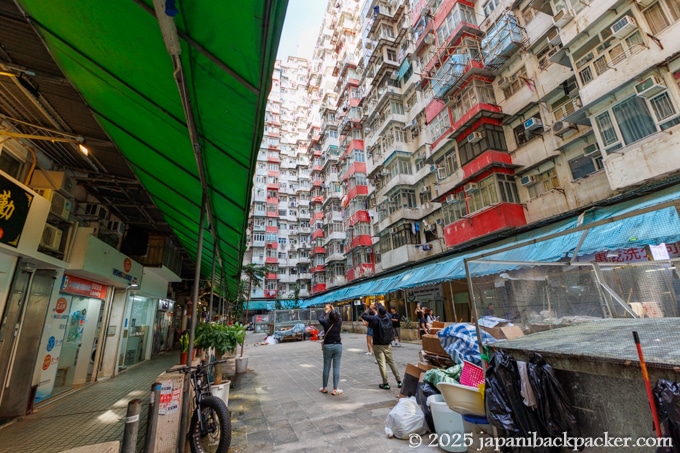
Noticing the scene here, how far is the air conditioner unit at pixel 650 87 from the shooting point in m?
8.48

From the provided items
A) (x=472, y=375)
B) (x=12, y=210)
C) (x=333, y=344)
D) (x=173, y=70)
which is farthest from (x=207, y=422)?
(x=12, y=210)

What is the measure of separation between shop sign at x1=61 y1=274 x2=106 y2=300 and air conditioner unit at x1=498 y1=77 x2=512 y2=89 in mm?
18569

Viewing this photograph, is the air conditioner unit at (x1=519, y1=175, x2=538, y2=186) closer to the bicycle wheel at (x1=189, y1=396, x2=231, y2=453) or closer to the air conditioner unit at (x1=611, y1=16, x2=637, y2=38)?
the air conditioner unit at (x1=611, y1=16, x2=637, y2=38)

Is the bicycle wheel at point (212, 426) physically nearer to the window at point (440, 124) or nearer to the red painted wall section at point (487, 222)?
the red painted wall section at point (487, 222)

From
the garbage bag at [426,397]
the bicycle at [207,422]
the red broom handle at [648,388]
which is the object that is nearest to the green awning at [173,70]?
the bicycle at [207,422]

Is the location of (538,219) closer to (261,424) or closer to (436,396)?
(436,396)

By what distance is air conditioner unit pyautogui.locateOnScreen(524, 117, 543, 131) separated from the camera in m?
12.5

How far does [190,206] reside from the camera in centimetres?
524

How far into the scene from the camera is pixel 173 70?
2.37 meters

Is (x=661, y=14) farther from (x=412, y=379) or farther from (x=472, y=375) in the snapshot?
(x=412, y=379)

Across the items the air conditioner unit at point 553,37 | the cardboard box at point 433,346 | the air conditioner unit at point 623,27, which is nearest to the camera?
the cardboard box at point 433,346

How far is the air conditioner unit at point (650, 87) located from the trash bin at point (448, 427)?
1113 centimetres

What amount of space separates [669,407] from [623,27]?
12.8 meters

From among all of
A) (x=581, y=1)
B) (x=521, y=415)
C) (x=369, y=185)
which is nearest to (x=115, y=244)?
(x=521, y=415)
